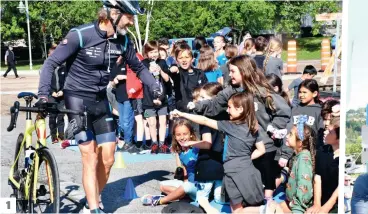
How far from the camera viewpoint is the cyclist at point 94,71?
4.88m

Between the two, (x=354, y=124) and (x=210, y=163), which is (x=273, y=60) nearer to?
(x=210, y=163)

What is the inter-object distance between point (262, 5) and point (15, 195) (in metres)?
12.9

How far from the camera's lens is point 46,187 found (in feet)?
15.9

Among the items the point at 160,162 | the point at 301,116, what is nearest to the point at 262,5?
the point at 160,162

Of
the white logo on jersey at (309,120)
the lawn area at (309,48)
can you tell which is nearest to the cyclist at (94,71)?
the white logo on jersey at (309,120)

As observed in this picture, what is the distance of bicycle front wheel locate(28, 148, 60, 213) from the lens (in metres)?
4.64

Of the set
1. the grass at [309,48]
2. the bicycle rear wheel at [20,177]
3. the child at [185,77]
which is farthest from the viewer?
the grass at [309,48]

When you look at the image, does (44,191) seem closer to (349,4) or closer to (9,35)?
(349,4)

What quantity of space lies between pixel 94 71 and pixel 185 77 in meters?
2.66

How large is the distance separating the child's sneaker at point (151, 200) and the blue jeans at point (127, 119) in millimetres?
3326

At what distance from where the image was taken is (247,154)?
5.26 m

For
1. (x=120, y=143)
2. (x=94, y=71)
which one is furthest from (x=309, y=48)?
(x=94, y=71)

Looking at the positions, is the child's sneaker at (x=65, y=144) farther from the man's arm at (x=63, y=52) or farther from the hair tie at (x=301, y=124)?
the man's arm at (x=63, y=52)

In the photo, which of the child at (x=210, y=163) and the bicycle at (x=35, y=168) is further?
the child at (x=210, y=163)
